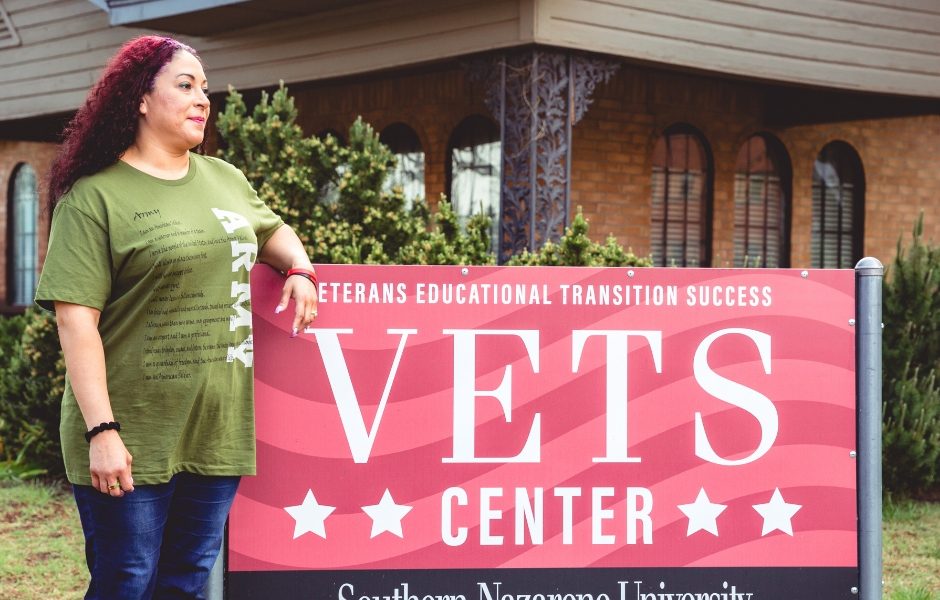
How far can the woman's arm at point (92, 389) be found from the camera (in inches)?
98.7

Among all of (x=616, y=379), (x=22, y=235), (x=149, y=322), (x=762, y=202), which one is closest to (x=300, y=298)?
(x=149, y=322)

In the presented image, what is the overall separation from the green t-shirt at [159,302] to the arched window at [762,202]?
380 inches

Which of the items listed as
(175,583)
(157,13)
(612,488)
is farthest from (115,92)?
(157,13)

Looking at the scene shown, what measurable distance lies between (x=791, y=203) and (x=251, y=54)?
5.58 m

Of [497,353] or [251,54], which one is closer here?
[497,353]

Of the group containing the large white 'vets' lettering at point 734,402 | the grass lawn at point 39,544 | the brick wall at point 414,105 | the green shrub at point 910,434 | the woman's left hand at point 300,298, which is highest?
the brick wall at point 414,105

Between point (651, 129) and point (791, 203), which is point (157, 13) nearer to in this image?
point (651, 129)

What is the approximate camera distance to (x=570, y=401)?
315 cm

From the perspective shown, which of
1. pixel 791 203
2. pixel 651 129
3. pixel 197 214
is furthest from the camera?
pixel 791 203

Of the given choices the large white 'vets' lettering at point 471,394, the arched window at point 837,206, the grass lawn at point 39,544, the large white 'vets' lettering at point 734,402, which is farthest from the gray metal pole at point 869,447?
the arched window at point 837,206

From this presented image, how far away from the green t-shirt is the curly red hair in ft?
0.13

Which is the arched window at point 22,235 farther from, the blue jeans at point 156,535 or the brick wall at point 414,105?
the blue jeans at point 156,535

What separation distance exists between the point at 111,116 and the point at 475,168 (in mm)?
8845

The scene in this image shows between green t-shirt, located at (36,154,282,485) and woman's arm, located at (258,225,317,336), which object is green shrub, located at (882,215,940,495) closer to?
woman's arm, located at (258,225,317,336)
